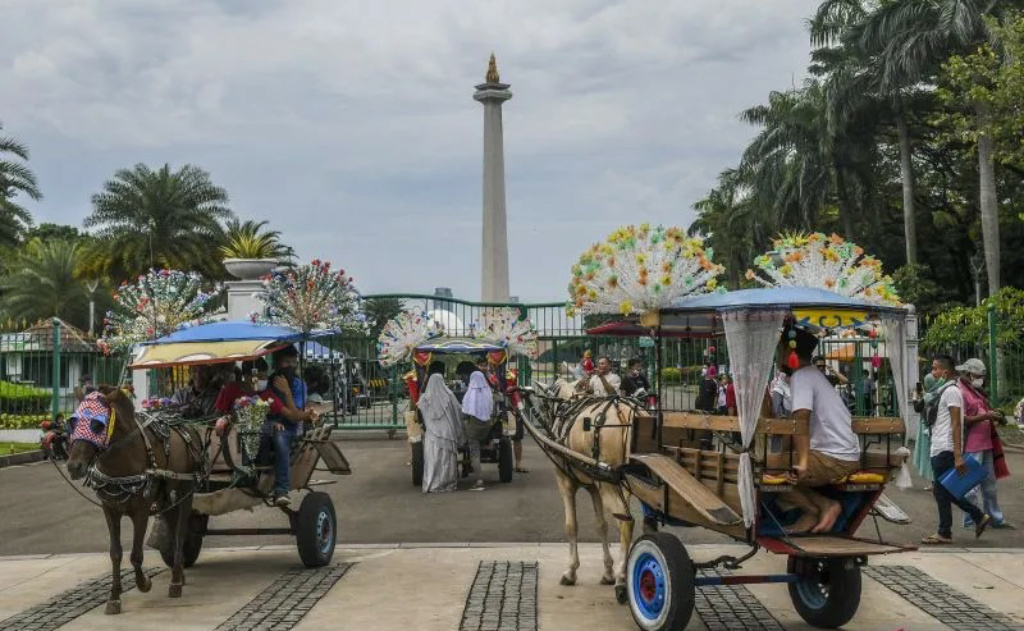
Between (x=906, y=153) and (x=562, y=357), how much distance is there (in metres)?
20.4

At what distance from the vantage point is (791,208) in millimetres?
48594

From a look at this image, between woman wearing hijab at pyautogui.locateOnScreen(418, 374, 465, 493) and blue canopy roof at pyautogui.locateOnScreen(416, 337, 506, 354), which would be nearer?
woman wearing hijab at pyautogui.locateOnScreen(418, 374, 465, 493)

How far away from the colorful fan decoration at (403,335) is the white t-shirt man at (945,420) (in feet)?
28.8

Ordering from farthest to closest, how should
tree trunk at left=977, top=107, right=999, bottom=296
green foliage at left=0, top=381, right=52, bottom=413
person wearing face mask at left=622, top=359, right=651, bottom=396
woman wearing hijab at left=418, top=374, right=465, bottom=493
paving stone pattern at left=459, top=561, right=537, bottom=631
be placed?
tree trunk at left=977, top=107, right=999, bottom=296
green foliage at left=0, top=381, right=52, bottom=413
woman wearing hijab at left=418, top=374, right=465, bottom=493
person wearing face mask at left=622, top=359, right=651, bottom=396
paving stone pattern at left=459, top=561, right=537, bottom=631

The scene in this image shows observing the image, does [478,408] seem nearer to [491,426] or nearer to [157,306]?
[491,426]

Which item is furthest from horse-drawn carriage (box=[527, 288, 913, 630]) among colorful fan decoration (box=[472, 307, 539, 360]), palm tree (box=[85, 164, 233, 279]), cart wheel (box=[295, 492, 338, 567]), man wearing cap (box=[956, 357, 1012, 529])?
palm tree (box=[85, 164, 233, 279])

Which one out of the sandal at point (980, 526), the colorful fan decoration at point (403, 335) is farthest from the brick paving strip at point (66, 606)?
the colorful fan decoration at point (403, 335)

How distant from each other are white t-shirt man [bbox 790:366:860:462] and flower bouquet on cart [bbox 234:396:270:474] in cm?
472

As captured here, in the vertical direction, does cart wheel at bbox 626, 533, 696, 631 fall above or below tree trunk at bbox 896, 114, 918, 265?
below

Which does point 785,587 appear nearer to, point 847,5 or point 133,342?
point 133,342

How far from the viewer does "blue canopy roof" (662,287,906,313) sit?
748cm

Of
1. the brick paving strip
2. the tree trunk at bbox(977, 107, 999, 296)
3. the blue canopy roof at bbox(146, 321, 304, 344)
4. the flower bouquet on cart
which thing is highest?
the tree trunk at bbox(977, 107, 999, 296)

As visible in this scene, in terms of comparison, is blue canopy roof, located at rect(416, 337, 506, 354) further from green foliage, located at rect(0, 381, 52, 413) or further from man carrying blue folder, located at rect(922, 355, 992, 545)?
green foliage, located at rect(0, 381, 52, 413)

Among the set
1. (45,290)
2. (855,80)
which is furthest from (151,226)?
(855,80)
